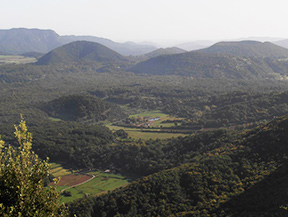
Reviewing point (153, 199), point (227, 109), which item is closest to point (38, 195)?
point (153, 199)

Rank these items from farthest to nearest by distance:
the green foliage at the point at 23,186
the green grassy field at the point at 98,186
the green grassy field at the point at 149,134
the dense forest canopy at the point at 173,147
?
1. the green grassy field at the point at 149,134
2. the green grassy field at the point at 98,186
3. the dense forest canopy at the point at 173,147
4. the green foliage at the point at 23,186

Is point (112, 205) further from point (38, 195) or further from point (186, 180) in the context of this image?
point (38, 195)

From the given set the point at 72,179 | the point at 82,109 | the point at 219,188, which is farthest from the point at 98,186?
the point at 82,109

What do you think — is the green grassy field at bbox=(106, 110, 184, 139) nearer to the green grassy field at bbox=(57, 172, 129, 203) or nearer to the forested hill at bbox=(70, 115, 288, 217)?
the green grassy field at bbox=(57, 172, 129, 203)

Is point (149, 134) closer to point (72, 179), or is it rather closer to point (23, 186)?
point (72, 179)

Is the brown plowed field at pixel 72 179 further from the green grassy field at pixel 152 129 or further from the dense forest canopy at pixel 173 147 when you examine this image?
the green grassy field at pixel 152 129

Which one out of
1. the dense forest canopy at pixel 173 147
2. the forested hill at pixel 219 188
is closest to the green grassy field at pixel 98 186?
the dense forest canopy at pixel 173 147

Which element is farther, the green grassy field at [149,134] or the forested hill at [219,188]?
the green grassy field at [149,134]
